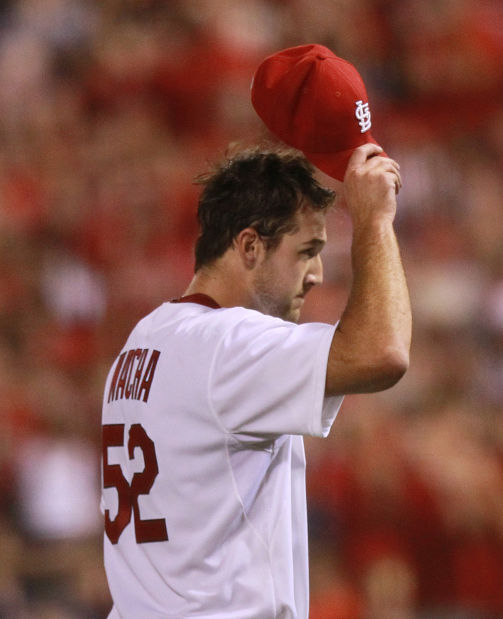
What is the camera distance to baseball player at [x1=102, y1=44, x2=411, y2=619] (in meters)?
1.40

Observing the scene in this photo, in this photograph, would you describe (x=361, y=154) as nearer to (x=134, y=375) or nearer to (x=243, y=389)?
(x=243, y=389)

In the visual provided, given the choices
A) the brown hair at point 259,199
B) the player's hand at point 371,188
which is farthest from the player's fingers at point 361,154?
the brown hair at point 259,199

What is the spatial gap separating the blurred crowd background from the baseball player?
62.8 inches

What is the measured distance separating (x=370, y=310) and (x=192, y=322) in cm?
33

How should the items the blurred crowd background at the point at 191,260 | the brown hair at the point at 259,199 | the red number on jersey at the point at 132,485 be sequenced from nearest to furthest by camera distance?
the red number on jersey at the point at 132,485 → the brown hair at the point at 259,199 → the blurred crowd background at the point at 191,260

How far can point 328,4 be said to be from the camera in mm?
4676

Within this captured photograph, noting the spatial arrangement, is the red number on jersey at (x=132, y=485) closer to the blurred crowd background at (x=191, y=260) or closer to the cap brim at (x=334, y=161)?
the cap brim at (x=334, y=161)

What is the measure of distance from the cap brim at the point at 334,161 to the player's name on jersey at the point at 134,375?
40 centimetres

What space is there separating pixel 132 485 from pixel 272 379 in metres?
0.36

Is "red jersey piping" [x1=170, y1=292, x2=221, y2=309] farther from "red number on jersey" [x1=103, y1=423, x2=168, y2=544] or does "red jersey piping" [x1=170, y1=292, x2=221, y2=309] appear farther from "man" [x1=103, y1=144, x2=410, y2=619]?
"red number on jersey" [x1=103, y1=423, x2=168, y2=544]

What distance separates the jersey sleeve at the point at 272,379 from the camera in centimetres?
139

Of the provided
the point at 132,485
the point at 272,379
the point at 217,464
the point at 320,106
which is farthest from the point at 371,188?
the point at 132,485

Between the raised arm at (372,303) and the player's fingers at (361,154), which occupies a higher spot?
the player's fingers at (361,154)

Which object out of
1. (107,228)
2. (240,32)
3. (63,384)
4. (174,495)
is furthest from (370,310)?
(240,32)
